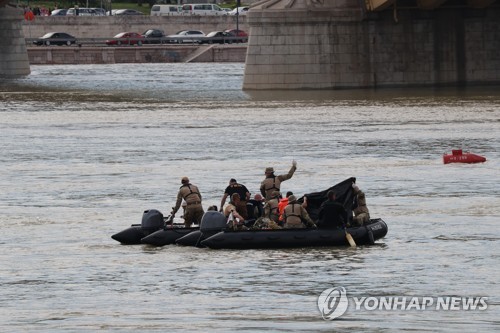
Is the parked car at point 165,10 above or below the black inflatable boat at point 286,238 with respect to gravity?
below

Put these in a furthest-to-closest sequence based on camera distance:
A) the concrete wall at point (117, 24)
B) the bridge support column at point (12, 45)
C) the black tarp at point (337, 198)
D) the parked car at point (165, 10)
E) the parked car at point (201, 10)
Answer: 1. the parked car at point (165, 10)
2. the parked car at point (201, 10)
3. the concrete wall at point (117, 24)
4. the bridge support column at point (12, 45)
5. the black tarp at point (337, 198)

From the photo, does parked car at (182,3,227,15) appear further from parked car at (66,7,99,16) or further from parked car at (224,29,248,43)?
parked car at (66,7,99,16)

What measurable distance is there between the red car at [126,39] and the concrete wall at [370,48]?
178 feet

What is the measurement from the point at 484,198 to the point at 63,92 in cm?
5196

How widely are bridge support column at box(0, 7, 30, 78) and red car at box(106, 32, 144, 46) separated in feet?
88.9

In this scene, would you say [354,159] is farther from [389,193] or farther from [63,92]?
[63,92]

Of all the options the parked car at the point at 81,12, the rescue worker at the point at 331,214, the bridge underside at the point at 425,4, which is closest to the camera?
the rescue worker at the point at 331,214

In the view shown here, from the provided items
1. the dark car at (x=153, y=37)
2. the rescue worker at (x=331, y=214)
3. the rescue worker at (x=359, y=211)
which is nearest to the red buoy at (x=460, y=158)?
the rescue worker at (x=359, y=211)

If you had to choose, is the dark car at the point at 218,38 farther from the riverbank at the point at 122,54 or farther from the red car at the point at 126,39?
the red car at the point at 126,39

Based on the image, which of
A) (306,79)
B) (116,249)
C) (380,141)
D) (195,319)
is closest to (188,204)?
(116,249)

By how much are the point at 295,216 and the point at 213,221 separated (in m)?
1.86

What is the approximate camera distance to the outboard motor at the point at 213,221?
34.8 meters

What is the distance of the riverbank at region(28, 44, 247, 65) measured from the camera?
133625 mm

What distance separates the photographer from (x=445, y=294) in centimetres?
3014
